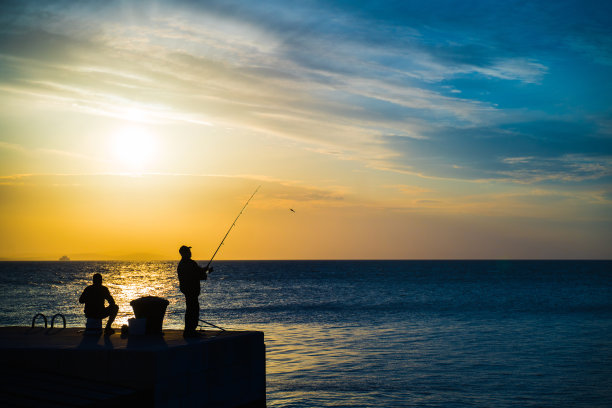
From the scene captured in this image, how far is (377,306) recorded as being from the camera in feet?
130

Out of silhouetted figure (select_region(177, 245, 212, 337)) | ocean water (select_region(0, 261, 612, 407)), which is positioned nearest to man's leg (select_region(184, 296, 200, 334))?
silhouetted figure (select_region(177, 245, 212, 337))

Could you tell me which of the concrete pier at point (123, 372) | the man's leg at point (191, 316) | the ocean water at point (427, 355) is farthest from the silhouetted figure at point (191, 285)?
the ocean water at point (427, 355)

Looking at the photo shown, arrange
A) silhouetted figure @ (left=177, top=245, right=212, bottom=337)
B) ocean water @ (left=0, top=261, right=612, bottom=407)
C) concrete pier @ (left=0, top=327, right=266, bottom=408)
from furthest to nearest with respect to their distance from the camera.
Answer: ocean water @ (left=0, top=261, right=612, bottom=407) → silhouetted figure @ (left=177, top=245, right=212, bottom=337) → concrete pier @ (left=0, top=327, right=266, bottom=408)

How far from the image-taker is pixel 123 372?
7.49m

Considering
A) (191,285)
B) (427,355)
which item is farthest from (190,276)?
(427,355)

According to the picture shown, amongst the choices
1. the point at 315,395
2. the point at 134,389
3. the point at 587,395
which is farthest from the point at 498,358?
the point at 134,389

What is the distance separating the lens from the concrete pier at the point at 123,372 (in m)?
6.97

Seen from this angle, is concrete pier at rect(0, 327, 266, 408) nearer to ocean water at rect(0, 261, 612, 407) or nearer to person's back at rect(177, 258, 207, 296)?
person's back at rect(177, 258, 207, 296)

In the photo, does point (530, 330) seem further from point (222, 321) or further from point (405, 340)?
point (222, 321)

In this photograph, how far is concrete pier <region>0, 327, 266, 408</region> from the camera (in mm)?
6973

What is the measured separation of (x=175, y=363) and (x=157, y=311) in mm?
2664

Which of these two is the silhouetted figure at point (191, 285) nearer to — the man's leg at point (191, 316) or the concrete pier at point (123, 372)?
the man's leg at point (191, 316)

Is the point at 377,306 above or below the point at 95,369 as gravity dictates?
below

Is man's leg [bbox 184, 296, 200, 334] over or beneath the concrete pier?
over
